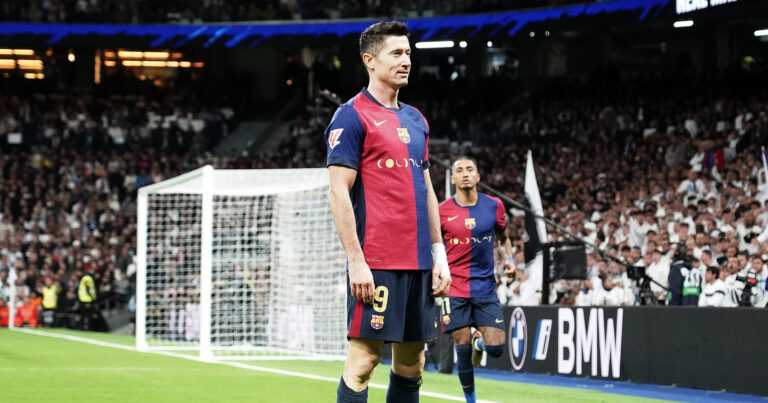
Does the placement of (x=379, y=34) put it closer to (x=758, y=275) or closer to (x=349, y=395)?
(x=349, y=395)

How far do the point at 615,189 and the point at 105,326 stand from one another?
11737mm

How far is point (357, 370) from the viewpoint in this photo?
532cm

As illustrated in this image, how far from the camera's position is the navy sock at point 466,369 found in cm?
911

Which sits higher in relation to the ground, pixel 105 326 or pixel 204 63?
pixel 204 63

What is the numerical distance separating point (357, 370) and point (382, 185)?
2.97ft

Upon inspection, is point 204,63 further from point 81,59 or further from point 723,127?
point 723,127

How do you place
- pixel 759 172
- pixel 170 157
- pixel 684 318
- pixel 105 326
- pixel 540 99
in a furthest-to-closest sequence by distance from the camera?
pixel 170 157, pixel 540 99, pixel 105 326, pixel 759 172, pixel 684 318

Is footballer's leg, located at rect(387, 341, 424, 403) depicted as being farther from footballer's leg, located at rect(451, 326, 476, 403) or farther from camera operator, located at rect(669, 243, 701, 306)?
camera operator, located at rect(669, 243, 701, 306)

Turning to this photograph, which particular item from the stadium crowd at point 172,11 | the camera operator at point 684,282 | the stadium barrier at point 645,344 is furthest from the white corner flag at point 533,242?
the stadium crowd at point 172,11

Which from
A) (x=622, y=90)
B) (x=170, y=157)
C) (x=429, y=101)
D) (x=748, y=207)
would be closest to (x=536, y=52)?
(x=429, y=101)

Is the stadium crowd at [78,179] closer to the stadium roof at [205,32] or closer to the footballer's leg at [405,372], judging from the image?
the stadium roof at [205,32]

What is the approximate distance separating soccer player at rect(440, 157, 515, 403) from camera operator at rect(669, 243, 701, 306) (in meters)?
4.54

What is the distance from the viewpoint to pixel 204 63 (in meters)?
38.2

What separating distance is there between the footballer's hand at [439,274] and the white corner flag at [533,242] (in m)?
9.47
